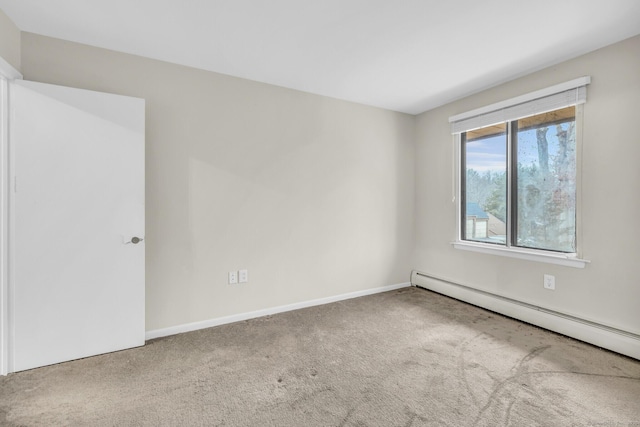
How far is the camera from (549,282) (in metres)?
2.68

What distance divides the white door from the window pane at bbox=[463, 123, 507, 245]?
3357 mm

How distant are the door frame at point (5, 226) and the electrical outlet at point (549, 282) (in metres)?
4.16

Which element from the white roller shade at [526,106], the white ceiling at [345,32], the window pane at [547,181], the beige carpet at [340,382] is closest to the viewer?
the beige carpet at [340,382]

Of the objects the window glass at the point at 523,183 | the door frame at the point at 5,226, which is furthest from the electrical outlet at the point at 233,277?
the window glass at the point at 523,183

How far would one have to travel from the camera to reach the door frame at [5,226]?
1.94 meters

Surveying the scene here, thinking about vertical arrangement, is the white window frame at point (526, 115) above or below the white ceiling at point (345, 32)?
below

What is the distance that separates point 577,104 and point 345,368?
281cm

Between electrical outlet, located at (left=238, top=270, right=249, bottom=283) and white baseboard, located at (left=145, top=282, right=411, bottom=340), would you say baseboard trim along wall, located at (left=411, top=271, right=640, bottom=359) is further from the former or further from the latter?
electrical outlet, located at (left=238, top=270, right=249, bottom=283)

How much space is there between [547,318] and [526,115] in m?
1.86

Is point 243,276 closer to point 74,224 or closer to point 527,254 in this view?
point 74,224

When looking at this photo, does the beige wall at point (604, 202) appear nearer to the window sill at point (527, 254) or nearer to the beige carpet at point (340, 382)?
the window sill at point (527, 254)

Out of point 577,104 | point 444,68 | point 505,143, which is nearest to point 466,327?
point 505,143

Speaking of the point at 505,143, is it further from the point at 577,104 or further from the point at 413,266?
the point at 413,266

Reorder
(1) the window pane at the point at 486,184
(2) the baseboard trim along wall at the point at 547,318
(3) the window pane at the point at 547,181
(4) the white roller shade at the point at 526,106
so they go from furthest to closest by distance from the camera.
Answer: (1) the window pane at the point at 486,184
(3) the window pane at the point at 547,181
(4) the white roller shade at the point at 526,106
(2) the baseboard trim along wall at the point at 547,318
